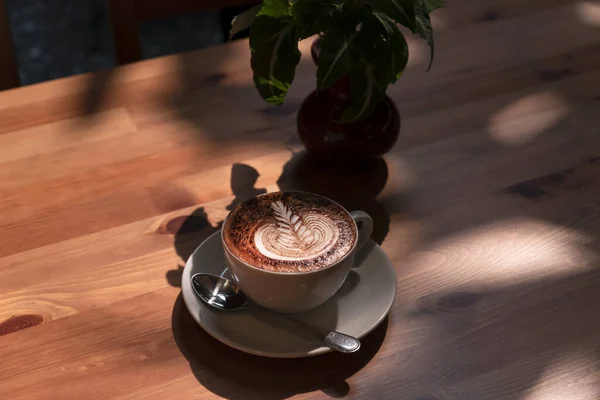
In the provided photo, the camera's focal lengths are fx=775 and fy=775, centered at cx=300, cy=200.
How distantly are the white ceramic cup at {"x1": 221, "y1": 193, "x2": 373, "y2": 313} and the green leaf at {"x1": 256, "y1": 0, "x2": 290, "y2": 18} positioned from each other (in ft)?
0.87

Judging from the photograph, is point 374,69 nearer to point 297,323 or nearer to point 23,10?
point 297,323

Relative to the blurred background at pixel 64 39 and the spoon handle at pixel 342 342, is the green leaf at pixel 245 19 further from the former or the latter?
the blurred background at pixel 64 39

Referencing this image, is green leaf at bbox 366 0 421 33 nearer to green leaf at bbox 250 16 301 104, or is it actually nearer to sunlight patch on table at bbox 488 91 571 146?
green leaf at bbox 250 16 301 104

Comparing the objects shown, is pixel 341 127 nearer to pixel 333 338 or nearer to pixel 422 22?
pixel 422 22

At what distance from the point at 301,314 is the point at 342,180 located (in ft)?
0.87

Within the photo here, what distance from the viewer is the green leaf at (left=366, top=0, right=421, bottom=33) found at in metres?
0.81

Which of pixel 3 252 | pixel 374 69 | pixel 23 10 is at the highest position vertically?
pixel 374 69

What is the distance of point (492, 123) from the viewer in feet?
3.63

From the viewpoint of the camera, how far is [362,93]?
0.89 m

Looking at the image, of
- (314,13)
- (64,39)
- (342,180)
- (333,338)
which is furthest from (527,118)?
(64,39)

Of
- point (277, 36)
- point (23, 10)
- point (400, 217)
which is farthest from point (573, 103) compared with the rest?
point (23, 10)

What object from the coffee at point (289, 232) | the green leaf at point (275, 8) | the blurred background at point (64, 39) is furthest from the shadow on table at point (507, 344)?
the blurred background at point (64, 39)

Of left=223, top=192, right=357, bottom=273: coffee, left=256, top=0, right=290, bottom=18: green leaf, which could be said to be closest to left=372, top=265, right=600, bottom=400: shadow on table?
left=223, top=192, right=357, bottom=273: coffee

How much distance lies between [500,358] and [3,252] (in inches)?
21.8
